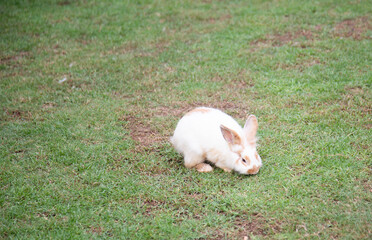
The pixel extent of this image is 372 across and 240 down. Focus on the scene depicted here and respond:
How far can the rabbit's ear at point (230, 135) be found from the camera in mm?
4195

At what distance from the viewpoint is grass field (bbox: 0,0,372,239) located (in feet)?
12.6

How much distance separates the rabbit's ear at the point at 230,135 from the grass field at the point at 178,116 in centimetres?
40

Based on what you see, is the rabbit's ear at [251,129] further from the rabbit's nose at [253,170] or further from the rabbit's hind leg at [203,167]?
the rabbit's hind leg at [203,167]

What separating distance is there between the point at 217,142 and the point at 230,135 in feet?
0.69

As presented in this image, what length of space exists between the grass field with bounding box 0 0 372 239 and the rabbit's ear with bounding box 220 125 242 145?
0.40 meters

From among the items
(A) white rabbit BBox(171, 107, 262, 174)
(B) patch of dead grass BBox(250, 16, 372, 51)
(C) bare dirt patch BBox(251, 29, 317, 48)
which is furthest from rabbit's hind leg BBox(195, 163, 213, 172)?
(C) bare dirt patch BBox(251, 29, 317, 48)

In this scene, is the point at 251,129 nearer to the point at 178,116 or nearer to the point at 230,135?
the point at 230,135

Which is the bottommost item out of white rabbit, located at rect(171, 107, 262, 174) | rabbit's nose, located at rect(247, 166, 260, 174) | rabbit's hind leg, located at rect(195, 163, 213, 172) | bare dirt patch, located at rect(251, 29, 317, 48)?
rabbit's hind leg, located at rect(195, 163, 213, 172)

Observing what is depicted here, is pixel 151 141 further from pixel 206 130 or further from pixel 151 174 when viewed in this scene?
pixel 206 130

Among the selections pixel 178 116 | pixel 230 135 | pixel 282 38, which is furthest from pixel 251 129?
pixel 282 38

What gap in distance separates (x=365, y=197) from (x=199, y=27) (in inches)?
240

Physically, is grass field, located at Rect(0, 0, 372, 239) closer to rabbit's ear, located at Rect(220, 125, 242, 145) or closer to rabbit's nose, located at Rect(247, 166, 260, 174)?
rabbit's nose, located at Rect(247, 166, 260, 174)

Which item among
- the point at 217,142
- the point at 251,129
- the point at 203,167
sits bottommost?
the point at 203,167

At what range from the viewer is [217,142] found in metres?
4.39
